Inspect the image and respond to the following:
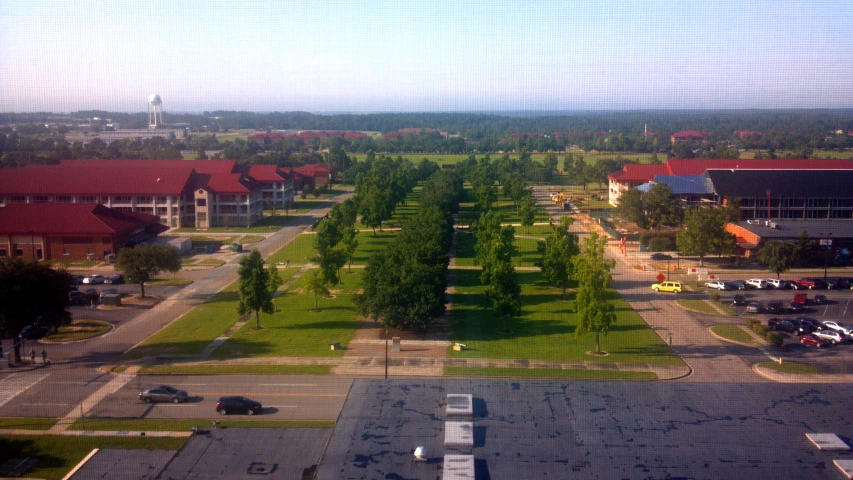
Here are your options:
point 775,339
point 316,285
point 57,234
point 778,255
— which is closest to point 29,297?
point 316,285

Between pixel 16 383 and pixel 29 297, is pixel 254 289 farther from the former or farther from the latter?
pixel 16 383

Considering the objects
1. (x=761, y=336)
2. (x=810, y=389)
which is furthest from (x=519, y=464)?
(x=761, y=336)

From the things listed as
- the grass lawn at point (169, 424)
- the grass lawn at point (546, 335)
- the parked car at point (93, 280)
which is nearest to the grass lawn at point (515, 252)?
the grass lawn at point (546, 335)

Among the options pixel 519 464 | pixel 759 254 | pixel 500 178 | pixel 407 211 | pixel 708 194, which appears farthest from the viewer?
pixel 500 178

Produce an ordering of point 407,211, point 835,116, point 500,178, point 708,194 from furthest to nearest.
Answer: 1. point 835,116
2. point 500,178
3. point 407,211
4. point 708,194

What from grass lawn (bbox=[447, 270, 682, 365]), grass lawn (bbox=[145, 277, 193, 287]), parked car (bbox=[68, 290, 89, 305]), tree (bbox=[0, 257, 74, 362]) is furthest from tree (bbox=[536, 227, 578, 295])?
parked car (bbox=[68, 290, 89, 305])

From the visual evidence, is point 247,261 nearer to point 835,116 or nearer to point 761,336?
point 761,336
